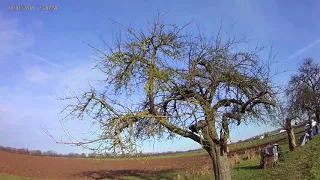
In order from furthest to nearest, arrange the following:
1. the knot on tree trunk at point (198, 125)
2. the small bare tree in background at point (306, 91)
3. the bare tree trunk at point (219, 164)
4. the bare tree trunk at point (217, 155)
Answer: the small bare tree in background at point (306, 91) → the bare tree trunk at point (219, 164) → the bare tree trunk at point (217, 155) → the knot on tree trunk at point (198, 125)

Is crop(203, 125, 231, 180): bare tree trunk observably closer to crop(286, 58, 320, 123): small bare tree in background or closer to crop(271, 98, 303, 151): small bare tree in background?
crop(271, 98, 303, 151): small bare tree in background

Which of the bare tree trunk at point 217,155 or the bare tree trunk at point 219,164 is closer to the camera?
the bare tree trunk at point 217,155

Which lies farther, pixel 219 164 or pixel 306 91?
pixel 306 91

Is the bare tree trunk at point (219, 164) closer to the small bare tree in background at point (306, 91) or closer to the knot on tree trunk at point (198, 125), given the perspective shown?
the knot on tree trunk at point (198, 125)

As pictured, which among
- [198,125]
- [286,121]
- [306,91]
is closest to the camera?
Result: [198,125]

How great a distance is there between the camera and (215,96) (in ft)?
47.8

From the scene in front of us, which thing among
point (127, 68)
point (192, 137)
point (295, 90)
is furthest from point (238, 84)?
point (295, 90)

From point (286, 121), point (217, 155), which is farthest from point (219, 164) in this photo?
point (286, 121)

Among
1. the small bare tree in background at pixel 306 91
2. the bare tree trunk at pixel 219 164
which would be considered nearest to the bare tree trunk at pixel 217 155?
the bare tree trunk at pixel 219 164

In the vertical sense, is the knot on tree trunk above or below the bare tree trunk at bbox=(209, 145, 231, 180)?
above

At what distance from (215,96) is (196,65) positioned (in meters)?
1.53

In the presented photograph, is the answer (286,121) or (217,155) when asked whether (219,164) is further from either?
(286,121)

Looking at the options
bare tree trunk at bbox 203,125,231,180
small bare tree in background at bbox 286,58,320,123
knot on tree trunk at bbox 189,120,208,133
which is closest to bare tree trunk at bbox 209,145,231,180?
bare tree trunk at bbox 203,125,231,180

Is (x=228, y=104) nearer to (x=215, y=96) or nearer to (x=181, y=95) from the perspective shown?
(x=215, y=96)
